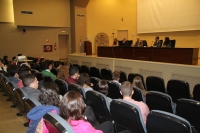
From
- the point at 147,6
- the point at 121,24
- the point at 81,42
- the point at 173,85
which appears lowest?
A: the point at 173,85

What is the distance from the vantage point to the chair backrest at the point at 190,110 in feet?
6.91

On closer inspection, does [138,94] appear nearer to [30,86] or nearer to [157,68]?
[30,86]

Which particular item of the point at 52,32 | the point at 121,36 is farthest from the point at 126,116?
the point at 121,36

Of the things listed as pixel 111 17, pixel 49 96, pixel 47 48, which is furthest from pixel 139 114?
pixel 111 17

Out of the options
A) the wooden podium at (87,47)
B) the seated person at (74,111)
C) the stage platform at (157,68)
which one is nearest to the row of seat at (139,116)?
the seated person at (74,111)

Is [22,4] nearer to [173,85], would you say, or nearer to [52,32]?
[52,32]

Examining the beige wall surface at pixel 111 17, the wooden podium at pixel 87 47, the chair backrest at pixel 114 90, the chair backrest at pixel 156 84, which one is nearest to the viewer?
the chair backrest at pixel 114 90

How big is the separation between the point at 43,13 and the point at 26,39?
2045 mm

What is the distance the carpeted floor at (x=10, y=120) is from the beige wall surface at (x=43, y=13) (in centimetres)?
838

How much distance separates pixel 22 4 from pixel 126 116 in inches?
456

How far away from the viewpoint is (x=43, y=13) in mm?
12242

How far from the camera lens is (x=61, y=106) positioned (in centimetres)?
167

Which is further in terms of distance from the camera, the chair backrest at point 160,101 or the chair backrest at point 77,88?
the chair backrest at point 77,88

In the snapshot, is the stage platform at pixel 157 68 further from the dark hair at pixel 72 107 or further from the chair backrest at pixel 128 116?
the dark hair at pixel 72 107
